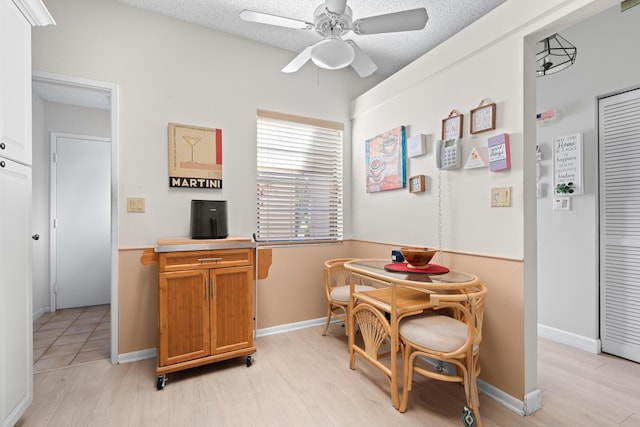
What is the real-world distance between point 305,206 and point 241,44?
1.71 metres

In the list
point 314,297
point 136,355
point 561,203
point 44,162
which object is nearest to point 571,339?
point 561,203

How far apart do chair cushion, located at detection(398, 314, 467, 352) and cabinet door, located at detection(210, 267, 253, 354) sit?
1.19m

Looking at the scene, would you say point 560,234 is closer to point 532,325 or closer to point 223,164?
point 532,325

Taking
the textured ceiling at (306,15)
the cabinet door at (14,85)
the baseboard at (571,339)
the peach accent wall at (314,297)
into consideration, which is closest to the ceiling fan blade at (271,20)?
the textured ceiling at (306,15)

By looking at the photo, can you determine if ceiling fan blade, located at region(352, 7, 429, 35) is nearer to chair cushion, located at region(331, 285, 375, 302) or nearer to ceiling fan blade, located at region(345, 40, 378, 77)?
ceiling fan blade, located at region(345, 40, 378, 77)

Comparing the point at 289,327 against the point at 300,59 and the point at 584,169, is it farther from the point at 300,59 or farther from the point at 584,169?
the point at 584,169

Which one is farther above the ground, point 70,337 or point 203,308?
point 203,308

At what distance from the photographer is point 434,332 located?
1724 mm

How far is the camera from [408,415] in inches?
69.7

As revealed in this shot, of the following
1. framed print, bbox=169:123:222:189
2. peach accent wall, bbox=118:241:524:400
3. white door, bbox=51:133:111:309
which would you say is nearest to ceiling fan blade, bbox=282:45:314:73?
framed print, bbox=169:123:222:189

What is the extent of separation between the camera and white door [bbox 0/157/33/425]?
5.01ft

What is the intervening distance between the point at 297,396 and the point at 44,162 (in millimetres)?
4092

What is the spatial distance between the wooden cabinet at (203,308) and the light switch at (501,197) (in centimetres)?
180

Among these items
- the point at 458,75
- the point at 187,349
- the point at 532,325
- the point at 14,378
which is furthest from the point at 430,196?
the point at 14,378
